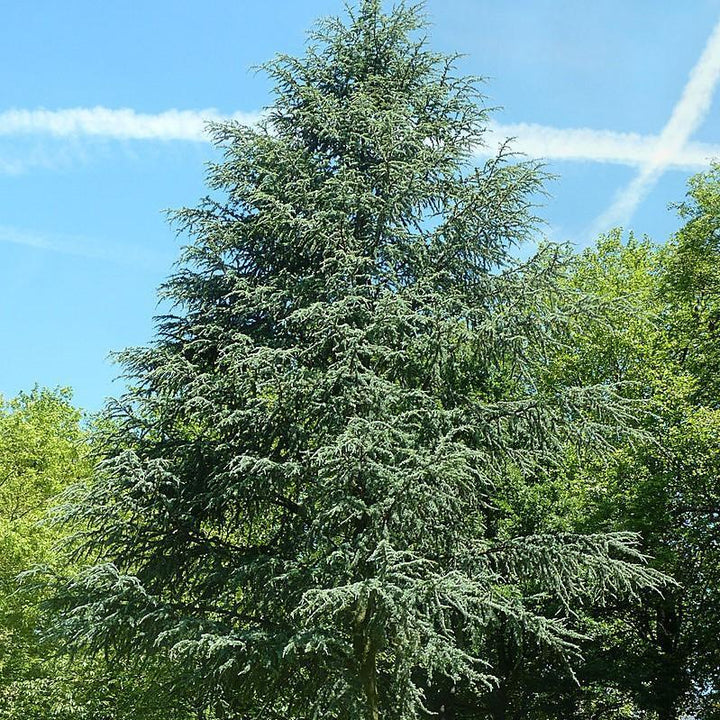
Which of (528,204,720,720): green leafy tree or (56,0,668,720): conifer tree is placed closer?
(56,0,668,720): conifer tree

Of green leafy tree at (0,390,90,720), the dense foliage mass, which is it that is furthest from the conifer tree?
green leafy tree at (0,390,90,720)

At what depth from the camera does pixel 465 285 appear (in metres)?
13.5

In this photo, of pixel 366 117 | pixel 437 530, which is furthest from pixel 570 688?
pixel 366 117

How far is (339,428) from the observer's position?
11.8 metres

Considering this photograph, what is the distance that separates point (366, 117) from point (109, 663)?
9.80 meters

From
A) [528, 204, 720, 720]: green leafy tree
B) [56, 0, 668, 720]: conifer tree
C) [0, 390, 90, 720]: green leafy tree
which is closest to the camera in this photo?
[56, 0, 668, 720]: conifer tree

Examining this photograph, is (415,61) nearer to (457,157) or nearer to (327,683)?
(457,157)

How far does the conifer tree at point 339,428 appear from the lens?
11.0 meters

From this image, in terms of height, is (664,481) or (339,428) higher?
(664,481)

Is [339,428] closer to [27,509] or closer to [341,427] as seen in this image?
[341,427]

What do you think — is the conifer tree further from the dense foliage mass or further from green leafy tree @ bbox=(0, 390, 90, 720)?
green leafy tree @ bbox=(0, 390, 90, 720)

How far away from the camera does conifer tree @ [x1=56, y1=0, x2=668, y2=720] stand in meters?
11.0

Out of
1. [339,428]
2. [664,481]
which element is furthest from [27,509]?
[664,481]

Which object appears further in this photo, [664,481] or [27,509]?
[27,509]
